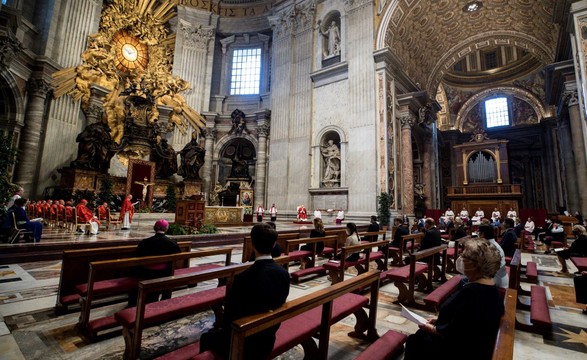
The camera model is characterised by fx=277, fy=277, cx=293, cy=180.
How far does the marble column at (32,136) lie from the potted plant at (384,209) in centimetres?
1328

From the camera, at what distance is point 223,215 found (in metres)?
10.9

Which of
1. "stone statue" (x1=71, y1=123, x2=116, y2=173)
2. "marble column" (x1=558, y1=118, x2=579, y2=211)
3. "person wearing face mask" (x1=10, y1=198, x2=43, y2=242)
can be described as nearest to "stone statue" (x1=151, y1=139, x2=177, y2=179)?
"stone statue" (x1=71, y1=123, x2=116, y2=173)

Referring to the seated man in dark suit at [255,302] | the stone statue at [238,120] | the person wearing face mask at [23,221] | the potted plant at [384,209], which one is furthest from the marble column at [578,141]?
the person wearing face mask at [23,221]

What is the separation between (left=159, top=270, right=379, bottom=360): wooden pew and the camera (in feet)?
4.04

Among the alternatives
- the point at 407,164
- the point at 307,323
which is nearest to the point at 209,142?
the point at 407,164

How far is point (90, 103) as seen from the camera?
12852 mm

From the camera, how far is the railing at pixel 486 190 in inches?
632

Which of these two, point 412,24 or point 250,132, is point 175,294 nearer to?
point 250,132

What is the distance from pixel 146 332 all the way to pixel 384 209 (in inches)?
399

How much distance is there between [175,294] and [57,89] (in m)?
12.3

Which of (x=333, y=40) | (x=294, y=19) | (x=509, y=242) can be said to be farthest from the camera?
(x=294, y=19)

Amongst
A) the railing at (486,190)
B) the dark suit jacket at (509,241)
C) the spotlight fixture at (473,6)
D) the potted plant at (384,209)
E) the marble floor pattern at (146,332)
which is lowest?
the marble floor pattern at (146,332)

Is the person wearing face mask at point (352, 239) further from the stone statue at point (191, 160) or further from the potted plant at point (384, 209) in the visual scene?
the stone statue at point (191, 160)

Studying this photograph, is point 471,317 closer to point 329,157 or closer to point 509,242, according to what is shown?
point 509,242
